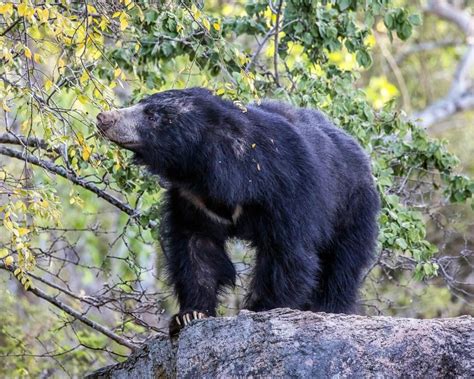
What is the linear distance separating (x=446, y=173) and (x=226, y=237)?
7.32 ft

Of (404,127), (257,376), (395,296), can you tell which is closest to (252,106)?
(404,127)

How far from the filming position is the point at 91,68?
283 inches

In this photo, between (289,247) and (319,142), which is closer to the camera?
(289,247)

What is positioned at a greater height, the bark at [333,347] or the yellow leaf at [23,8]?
the yellow leaf at [23,8]

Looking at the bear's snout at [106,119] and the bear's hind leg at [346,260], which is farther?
the bear's hind leg at [346,260]

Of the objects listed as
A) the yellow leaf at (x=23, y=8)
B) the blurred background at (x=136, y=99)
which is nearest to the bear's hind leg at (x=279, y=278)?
the blurred background at (x=136, y=99)

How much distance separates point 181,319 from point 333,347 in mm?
1325

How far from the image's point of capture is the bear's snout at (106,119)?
19.3 feet

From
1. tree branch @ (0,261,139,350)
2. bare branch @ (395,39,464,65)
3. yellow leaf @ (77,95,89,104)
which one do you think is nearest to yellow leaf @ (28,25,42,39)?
yellow leaf @ (77,95,89,104)

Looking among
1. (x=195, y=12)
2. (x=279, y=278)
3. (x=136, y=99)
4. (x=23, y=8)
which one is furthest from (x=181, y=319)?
(x=23, y=8)

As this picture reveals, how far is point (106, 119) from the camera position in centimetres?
589

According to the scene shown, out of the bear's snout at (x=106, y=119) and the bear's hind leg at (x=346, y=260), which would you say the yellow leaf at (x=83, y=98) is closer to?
the bear's snout at (x=106, y=119)

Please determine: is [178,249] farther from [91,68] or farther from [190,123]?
[91,68]

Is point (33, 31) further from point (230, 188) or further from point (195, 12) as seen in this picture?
point (230, 188)
